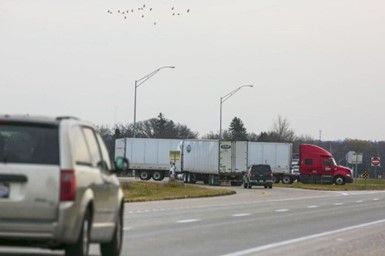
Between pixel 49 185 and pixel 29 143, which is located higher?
pixel 29 143

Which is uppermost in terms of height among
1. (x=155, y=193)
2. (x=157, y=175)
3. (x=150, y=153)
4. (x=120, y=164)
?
(x=150, y=153)

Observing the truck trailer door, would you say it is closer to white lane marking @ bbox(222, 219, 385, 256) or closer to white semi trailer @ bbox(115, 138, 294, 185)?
white semi trailer @ bbox(115, 138, 294, 185)

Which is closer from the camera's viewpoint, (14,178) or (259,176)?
(14,178)

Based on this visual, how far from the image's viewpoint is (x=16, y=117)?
10094 millimetres

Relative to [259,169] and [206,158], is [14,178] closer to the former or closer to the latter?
[259,169]

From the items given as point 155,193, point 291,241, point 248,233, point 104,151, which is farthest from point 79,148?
point 155,193

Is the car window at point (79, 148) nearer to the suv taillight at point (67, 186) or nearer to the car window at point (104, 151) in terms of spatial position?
the suv taillight at point (67, 186)

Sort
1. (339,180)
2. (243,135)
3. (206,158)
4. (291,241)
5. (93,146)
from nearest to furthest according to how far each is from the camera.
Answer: (93,146), (291,241), (206,158), (339,180), (243,135)

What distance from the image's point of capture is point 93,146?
35.4 ft

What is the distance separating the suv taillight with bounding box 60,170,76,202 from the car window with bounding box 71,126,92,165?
12.1 inches

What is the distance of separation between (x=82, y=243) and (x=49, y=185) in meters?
0.87

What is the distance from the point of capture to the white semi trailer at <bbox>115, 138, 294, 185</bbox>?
7119cm

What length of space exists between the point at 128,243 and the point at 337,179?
230 ft

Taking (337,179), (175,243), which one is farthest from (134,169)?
(175,243)
